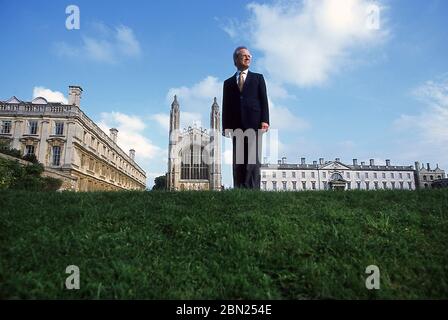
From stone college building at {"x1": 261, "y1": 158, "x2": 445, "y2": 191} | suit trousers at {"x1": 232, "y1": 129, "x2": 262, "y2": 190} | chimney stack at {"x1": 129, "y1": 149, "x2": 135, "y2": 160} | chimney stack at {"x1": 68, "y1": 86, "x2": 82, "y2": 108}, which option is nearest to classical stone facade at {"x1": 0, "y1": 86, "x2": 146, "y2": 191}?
chimney stack at {"x1": 68, "y1": 86, "x2": 82, "y2": 108}

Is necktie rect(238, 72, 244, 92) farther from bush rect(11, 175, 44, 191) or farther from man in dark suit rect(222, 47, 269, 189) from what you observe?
bush rect(11, 175, 44, 191)

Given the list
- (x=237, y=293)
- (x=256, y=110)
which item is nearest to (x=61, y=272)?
(x=237, y=293)

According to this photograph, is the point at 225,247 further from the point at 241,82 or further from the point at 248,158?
the point at 241,82

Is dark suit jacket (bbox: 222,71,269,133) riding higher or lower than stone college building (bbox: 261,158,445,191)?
lower

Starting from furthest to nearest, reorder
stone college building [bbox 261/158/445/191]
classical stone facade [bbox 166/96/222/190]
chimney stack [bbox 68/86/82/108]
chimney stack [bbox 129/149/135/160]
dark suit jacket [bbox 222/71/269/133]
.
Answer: stone college building [bbox 261/158/445/191], chimney stack [bbox 129/149/135/160], classical stone facade [bbox 166/96/222/190], chimney stack [bbox 68/86/82/108], dark suit jacket [bbox 222/71/269/133]

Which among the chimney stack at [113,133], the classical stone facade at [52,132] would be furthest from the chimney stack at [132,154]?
the classical stone facade at [52,132]

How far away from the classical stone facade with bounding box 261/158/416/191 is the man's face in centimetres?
8187

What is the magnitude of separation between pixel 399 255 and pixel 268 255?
189 centimetres

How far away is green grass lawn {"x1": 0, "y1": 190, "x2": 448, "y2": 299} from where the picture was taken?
3.72 meters

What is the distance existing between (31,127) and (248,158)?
37.8m

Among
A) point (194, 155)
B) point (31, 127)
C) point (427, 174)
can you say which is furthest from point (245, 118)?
point (427, 174)

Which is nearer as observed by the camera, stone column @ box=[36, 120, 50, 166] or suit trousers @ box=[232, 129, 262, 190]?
suit trousers @ box=[232, 129, 262, 190]

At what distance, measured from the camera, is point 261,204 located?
259 inches

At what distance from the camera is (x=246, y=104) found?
8375 mm
